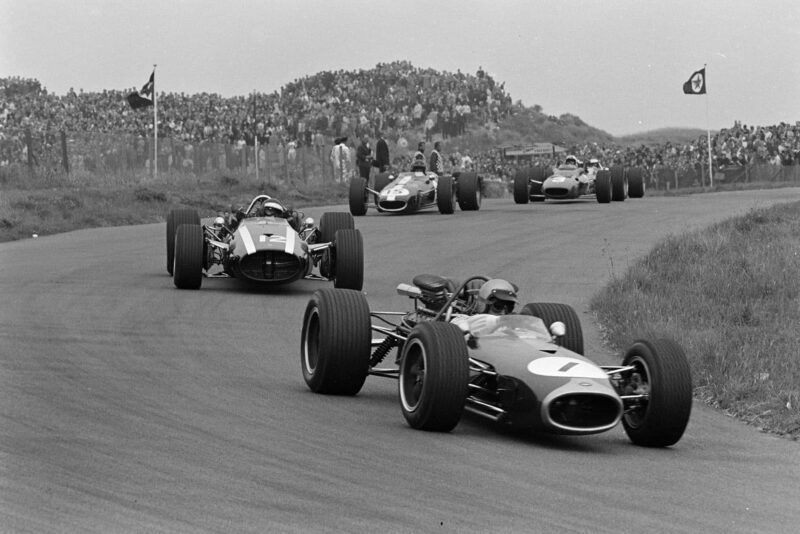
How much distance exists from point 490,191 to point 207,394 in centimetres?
3329

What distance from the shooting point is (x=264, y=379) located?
422 inches

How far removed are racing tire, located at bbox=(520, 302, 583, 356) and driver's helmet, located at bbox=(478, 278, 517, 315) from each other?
350 mm

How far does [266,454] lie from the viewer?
756 centimetres

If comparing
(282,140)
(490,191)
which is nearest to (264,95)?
(282,140)

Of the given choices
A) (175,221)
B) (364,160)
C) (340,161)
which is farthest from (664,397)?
(340,161)

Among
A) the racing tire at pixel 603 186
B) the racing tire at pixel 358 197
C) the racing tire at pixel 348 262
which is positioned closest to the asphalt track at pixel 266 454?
the racing tire at pixel 348 262

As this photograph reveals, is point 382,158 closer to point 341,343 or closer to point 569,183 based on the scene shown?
point 569,183

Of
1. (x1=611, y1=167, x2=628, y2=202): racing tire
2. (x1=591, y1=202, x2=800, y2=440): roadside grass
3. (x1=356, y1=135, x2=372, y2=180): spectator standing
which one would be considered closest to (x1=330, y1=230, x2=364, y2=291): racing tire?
(x1=591, y1=202, x2=800, y2=440): roadside grass

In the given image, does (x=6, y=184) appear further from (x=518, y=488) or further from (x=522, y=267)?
(x=518, y=488)

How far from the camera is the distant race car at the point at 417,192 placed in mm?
29172

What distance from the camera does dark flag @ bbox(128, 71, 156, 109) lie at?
34.8 m

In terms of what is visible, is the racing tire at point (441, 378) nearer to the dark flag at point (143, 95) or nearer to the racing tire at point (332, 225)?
the racing tire at point (332, 225)

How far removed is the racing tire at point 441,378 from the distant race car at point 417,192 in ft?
67.4

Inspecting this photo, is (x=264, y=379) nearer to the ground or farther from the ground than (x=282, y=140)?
nearer to the ground
